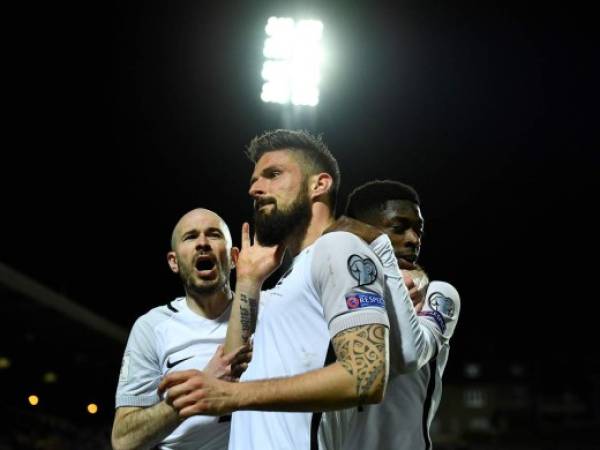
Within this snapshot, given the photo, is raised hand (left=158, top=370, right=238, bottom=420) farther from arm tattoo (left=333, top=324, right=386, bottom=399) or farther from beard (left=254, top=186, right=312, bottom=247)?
beard (left=254, top=186, right=312, bottom=247)

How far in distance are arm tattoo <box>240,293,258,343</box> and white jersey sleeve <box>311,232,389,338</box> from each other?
0.65 meters

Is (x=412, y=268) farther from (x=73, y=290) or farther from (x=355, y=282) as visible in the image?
(x=73, y=290)

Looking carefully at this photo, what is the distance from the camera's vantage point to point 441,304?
123 inches

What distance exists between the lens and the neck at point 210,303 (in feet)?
12.9

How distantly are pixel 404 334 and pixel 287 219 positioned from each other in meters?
0.56

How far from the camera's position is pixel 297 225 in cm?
272

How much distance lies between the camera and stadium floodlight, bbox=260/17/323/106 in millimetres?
10977

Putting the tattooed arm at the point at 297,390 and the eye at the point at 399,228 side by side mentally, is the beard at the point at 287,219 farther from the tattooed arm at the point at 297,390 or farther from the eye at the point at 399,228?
the eye at the point at 399,228

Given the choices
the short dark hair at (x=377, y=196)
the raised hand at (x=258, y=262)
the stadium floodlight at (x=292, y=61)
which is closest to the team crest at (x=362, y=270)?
the raised hand at (x=258, y=262)

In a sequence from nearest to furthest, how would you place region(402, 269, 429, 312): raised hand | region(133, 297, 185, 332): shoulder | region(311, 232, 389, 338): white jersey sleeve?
region(311, 232, 389, 338): white jersey sleeve → region(402, 269, 429, 312): raised hand → region(133, 297, 185, 332): shoulder

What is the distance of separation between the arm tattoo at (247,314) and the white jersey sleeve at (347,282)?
2.13ft

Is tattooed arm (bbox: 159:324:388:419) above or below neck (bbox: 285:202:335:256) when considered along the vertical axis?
below

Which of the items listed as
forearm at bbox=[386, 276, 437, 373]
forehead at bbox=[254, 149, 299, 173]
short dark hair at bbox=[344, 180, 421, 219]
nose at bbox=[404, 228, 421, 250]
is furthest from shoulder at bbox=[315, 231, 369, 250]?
short dark hair at bbox=[344, 180, 421, 219]

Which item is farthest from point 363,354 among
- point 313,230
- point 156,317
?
point 156,317
